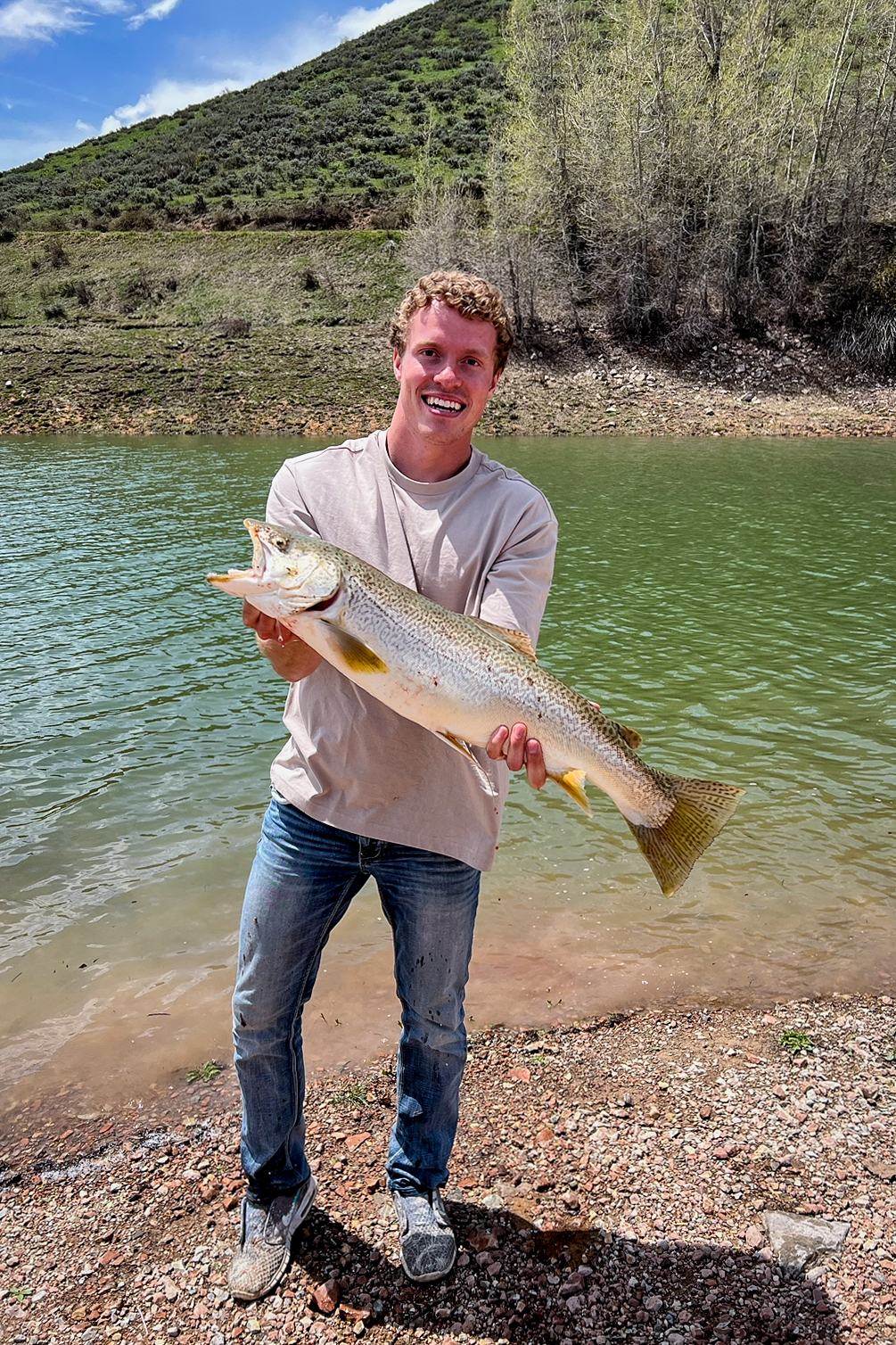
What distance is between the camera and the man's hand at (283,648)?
2930 mm

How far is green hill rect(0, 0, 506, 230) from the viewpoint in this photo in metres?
63.9

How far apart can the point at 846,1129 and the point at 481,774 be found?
2570 millimetres

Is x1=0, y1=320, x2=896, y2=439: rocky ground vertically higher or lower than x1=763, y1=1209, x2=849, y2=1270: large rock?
higher

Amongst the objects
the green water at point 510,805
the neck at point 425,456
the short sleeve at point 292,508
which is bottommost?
the green water at point 510,805

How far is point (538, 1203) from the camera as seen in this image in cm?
346

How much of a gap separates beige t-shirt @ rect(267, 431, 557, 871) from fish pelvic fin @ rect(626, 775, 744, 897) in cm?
60

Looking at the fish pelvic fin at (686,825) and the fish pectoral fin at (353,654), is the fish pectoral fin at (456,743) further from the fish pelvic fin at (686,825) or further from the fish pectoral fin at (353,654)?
the fish pelvic fin at (686,825)

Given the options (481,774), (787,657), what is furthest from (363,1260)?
(787,657)

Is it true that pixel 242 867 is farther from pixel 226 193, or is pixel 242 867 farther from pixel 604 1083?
pixel 226 193

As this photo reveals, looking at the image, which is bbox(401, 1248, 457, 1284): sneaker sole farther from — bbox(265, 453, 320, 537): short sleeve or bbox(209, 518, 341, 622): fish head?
bbox(265, 453, 320, 537): short sleeve

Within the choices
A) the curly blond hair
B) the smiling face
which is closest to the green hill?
the curly blond hair

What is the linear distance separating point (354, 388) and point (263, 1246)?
120 ft

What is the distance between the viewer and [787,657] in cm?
1126

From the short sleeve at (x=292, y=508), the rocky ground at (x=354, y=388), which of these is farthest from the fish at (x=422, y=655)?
the rocky ground at (x=354, y=388)
